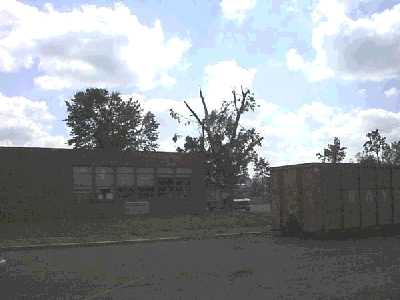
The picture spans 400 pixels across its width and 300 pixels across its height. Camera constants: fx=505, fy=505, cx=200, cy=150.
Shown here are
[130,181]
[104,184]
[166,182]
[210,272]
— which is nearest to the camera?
[210,272]

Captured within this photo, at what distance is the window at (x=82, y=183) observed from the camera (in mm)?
29797

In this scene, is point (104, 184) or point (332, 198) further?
point (104, 184)

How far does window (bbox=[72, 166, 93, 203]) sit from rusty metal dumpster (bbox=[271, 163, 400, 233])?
14318 millimetres

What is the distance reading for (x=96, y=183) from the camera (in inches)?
1208

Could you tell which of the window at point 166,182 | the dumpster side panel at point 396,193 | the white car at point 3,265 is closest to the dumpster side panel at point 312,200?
the dumpster side panel at point 396,193

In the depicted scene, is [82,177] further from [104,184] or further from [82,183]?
[104,184]

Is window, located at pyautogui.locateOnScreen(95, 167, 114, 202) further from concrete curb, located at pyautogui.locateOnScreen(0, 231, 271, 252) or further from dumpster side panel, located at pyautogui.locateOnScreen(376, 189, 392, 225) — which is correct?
dumpster side panel, located at pyautogui.locateOnScreen(376, 189, 392, 225)

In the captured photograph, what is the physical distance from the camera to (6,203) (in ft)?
90.5

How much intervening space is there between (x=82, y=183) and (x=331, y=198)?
54.9 feet

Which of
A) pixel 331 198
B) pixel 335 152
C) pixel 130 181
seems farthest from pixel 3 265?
pixel 335 152

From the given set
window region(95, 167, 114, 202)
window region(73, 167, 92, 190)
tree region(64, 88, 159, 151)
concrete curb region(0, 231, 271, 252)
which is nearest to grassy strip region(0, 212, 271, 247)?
concrete curb region(0, 231, 271, 252)

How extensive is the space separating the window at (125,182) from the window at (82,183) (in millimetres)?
1900

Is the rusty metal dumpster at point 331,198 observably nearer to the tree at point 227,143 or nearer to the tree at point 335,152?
the tree at point 227,143

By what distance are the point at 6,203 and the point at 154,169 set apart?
9605 mm
